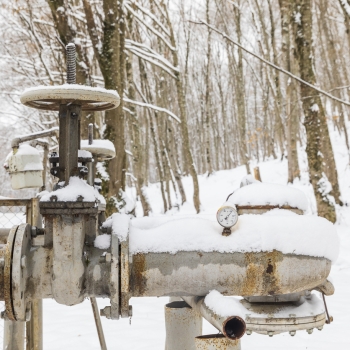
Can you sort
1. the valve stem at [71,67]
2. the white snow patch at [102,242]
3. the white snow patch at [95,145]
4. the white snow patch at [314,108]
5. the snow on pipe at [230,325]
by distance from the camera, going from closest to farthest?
the snow on pipe at [230,325] → the white snow patch at [102,242] → the valve stem at [71,67] → the white snow patch at [95,145] → the white snow patch at [314,108]

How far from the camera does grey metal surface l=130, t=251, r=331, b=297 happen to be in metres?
1.92

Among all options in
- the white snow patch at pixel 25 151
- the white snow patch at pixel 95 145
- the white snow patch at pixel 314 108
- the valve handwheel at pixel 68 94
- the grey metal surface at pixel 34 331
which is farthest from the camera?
the white snow patch at pixel 314 108

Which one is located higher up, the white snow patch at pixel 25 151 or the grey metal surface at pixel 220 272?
the white snow patch at pixel 25 151

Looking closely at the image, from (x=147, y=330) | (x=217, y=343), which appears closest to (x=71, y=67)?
(x=217, y=343)

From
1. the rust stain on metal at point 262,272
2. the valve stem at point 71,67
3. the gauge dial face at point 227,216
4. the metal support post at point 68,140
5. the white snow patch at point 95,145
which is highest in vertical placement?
the valve stem at point 71,67

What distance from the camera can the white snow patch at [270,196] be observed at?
223cm

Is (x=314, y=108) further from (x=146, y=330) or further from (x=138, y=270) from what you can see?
(x=138, y=270)

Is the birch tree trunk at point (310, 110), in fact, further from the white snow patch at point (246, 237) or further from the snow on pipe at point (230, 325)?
the snow on pipe at point (230, 325)

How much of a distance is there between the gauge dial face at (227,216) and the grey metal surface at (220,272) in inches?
5.9

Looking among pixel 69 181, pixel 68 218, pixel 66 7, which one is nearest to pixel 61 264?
pixel 68 218

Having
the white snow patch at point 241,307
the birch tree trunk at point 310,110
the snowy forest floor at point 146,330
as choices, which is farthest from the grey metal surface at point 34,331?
the birch tree trunk at point 310,110

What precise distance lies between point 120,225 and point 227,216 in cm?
51

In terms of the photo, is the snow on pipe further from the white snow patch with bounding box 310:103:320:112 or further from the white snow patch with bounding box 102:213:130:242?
the white snow patch with bounding box 310:103:320:112

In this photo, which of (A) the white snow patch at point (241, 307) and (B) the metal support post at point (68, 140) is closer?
(A) the white snow patch at point (241, 307)
